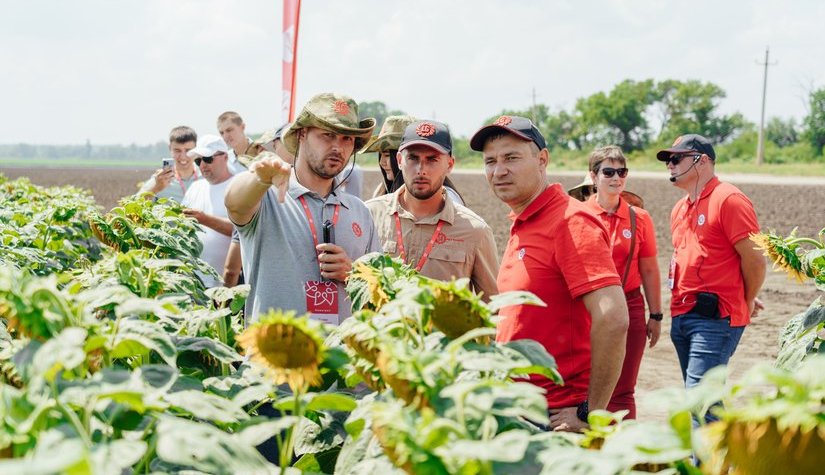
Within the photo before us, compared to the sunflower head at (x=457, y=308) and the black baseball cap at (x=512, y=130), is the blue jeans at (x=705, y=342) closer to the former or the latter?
the black baseball cap at (x=512, y=130)

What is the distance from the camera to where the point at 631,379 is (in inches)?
178

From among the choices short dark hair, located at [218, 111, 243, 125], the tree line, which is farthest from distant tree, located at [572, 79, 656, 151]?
short dark hair, located at [218, 111, 243, 125]

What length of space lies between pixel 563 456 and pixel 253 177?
189 cm

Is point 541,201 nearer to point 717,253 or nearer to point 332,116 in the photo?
point 332,116

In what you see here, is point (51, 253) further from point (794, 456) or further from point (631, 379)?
point (794, 456)

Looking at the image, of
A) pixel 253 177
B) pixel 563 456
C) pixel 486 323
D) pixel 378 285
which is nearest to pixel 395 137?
pixel 253 177

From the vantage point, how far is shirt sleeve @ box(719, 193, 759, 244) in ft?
15.1

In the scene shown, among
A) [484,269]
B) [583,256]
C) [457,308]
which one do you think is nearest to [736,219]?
[484,269]

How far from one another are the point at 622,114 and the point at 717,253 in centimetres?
8026

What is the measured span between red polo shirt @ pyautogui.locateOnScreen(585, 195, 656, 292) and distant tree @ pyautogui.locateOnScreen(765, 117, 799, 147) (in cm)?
7717

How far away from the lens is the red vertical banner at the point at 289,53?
6070 millimetres

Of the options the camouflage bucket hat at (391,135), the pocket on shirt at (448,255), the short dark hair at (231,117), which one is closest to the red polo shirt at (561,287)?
the pocket on shirt at (448,255)

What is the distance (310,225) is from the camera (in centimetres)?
314

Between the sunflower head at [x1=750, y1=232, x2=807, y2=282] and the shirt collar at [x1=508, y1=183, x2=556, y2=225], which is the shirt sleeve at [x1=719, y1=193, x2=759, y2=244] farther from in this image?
the shirt collar at [x1=508, y1=183, x2=556, y2=225]
